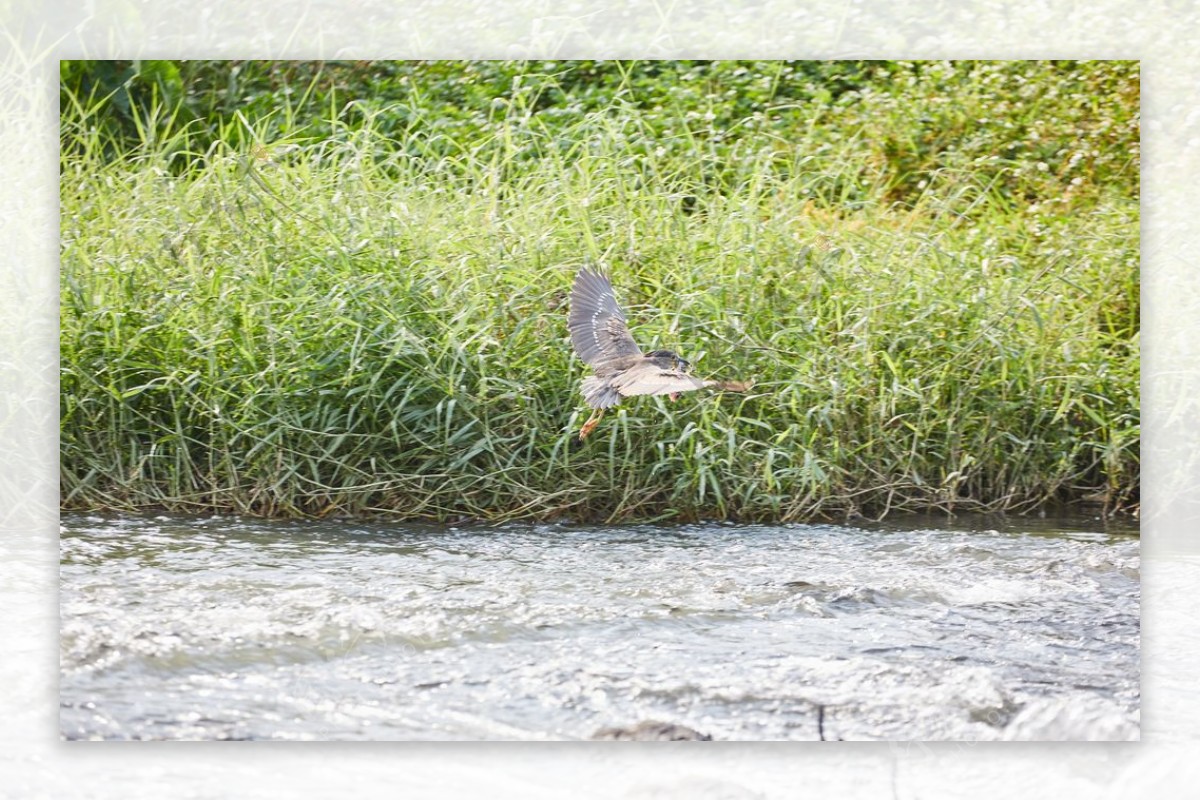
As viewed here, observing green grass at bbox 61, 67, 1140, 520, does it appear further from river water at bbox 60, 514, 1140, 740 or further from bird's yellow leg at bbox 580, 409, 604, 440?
river water at bbox 60, 514, 1140, 740

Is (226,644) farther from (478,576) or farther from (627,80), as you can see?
(627,80)

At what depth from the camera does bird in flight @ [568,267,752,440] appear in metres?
3.09

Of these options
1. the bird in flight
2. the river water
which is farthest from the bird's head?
the river water

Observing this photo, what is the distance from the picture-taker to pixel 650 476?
3.17 metres

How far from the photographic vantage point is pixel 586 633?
8.92ft

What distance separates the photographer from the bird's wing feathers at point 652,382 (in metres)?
3.11

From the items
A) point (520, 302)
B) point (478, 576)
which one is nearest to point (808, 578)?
point (478, 576)

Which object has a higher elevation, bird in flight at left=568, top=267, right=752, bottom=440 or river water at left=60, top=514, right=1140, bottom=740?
bird in flight at left=568, top=267, right=752, bottom=440

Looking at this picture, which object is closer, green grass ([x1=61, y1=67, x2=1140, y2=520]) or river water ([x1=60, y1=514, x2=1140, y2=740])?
river water ([x1=60, y1=514, x2=1140, y2=740])

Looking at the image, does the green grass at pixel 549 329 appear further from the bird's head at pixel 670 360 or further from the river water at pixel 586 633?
the river water at pixel 586 633

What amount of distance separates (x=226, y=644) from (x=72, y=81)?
1.43 meters

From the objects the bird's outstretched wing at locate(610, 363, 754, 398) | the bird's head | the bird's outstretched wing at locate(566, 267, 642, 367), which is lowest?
the bird's outstretched wing at locate(610, 363, 754, 398)

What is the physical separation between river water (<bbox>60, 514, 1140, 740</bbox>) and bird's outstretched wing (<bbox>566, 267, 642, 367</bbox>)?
1.48 ft

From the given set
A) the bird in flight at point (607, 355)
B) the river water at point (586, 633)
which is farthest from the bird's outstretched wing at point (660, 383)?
the river water at point (586, 633)
